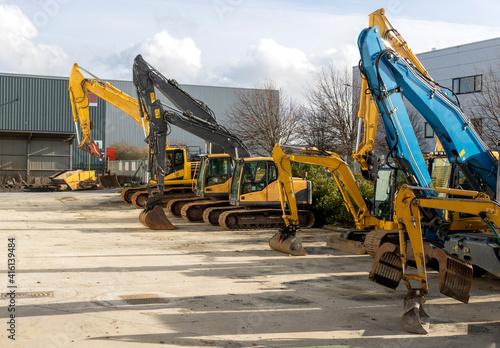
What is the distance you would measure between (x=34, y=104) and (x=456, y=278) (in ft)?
161

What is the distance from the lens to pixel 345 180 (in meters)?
14.0

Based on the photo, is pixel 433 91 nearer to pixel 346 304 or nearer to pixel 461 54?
pixel 346 304

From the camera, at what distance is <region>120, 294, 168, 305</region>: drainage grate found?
8.60m

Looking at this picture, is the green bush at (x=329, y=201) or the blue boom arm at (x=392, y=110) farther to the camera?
the green bush at (x=329, y=201)

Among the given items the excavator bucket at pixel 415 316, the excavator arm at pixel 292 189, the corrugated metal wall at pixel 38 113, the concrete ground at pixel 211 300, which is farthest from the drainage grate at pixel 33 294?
the corrugated metal wall at pixel 38 113

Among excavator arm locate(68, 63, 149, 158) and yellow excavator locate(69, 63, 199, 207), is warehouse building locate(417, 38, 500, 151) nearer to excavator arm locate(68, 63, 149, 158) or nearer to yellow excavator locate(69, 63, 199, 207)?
yellow excavator locate(69, 63, 199, 207)

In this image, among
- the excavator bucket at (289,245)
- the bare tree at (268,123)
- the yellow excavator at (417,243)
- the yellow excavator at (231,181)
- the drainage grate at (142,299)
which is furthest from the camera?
the bare tree at (268,123)

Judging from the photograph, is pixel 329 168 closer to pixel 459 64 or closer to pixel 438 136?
pixel 438 136

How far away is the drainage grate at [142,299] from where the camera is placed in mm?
8602

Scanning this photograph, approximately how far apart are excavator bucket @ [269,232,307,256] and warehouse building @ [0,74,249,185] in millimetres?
34478

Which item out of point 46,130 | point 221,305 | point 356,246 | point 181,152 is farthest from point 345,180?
point 46,130

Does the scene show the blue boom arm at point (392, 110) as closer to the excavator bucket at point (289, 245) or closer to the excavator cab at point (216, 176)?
the excavator bucket at point (289, 245)

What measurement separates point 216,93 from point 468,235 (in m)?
49.1

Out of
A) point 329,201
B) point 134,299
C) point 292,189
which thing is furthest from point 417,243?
point 329,201
